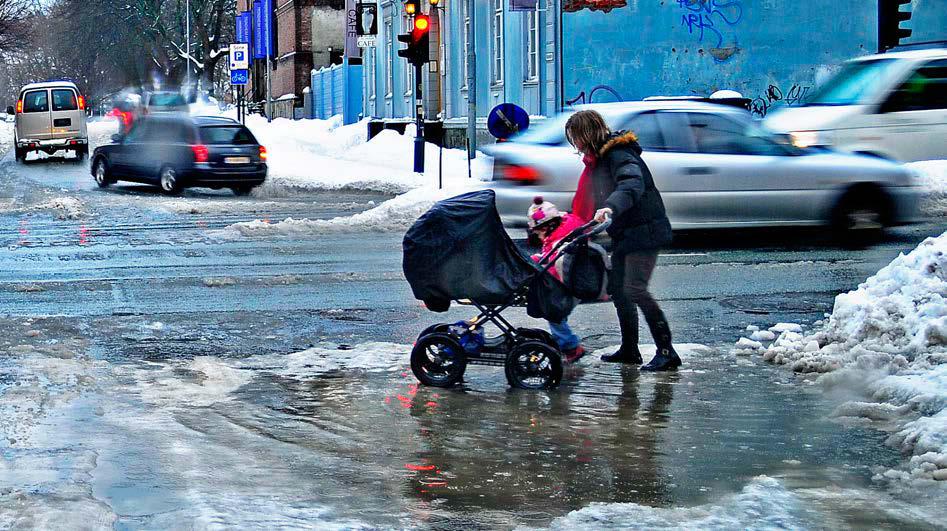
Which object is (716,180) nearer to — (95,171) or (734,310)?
(734,310)

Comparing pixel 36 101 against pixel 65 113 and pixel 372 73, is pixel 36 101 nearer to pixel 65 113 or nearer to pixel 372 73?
pixel 65 113

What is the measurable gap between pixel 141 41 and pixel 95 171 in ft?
221

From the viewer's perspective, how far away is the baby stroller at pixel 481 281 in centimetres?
738

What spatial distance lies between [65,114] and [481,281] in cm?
3574

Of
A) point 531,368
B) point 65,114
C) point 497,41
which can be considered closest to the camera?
point 531,368

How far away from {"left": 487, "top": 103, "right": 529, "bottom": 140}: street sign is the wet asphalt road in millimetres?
9733

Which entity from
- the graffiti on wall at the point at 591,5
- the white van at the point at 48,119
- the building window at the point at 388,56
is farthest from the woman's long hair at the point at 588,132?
the building window at the point at 388,56

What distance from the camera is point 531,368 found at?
7602 millimetres

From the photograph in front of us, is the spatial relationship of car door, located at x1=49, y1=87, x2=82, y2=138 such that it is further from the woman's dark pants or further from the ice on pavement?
the ice on pavement

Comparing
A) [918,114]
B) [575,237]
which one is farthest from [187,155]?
[575,237]

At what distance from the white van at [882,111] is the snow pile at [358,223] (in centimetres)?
486

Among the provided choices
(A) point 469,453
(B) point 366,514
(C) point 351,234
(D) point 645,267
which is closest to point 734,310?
(D) point 645,267

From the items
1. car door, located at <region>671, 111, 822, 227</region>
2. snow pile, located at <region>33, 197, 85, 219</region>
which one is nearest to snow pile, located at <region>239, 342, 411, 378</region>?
car door, located at <region>671, 111, 822, 227</region>

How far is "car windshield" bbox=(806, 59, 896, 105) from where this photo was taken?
18.5 metres
